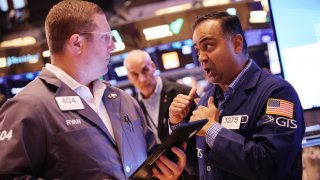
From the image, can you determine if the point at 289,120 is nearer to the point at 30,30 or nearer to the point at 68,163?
the point at 68,163

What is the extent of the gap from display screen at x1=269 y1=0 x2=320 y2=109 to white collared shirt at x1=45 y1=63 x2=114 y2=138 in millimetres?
1490

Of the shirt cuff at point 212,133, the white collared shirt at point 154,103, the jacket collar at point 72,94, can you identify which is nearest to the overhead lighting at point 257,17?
the white collared shirt at point 154,103

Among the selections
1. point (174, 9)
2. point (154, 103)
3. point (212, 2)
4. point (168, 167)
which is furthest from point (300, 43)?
point (174, 9)

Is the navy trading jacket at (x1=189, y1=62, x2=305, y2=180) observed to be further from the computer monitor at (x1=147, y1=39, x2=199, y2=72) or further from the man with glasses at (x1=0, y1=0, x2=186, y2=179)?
the computer monitor at (x1=147, y1=39, x2=199, y2=72)

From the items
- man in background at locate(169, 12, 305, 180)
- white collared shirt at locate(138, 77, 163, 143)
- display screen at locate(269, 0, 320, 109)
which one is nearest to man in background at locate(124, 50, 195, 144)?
white collared shirt at locate(138, 77, 163, 143)

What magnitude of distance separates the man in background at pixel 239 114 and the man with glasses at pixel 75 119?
0.91ft

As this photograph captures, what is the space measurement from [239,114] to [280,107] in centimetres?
22

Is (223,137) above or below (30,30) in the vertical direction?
below

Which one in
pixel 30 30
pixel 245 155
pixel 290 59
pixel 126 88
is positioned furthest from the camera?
pixel 30 30

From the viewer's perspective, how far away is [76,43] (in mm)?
2180

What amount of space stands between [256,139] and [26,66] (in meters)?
5.76

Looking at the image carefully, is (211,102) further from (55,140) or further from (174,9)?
(174,9)

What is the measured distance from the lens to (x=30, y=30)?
8.06 metres

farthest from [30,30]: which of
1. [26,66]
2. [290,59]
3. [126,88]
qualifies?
[290,59]
